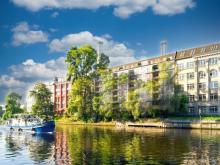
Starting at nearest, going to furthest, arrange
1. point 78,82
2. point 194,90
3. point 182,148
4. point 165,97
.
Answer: point 182,148 → point 165,97 → point 194,90 → point 78,82

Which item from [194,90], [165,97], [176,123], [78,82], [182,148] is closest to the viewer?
[182,148]

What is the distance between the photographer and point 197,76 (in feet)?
391

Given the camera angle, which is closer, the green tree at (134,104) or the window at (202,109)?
the green tree at (134,104)

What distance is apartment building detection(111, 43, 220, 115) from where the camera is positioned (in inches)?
4499

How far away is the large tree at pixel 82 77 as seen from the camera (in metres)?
134

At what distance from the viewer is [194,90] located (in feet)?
395

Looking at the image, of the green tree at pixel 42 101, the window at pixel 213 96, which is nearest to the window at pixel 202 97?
the window at pixel 213 96

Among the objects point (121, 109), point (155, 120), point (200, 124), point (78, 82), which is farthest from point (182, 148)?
point (78, 82)

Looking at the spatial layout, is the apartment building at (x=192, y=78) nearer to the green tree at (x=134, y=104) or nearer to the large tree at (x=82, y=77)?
the green tree at (x=134, y=104)

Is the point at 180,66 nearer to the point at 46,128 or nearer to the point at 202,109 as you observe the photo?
the point at 202,109

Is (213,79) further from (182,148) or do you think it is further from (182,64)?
(182,148)

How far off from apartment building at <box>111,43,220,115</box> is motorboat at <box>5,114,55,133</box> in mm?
34594

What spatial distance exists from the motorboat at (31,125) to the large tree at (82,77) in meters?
23.0

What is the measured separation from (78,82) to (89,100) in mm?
8320
